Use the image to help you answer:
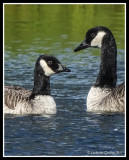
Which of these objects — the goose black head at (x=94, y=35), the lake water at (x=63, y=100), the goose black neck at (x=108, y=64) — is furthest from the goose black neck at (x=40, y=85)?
the goose black neck at (x=108, y=64)

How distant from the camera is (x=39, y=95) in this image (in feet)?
48.7

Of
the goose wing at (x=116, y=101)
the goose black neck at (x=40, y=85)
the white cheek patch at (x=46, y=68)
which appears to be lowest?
the goose wing at (x=116, y=101)

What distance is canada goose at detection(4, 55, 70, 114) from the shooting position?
14.5m

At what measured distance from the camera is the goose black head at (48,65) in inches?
567

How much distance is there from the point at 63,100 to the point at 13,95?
146cm

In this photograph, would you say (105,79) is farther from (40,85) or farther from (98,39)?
(40,85)

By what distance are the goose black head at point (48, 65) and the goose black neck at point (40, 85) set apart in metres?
0.19

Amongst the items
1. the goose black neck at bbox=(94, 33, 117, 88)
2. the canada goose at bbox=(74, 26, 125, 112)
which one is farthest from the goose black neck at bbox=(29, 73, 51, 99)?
the goose black neck at bbox=(94, 33, 117, 88)

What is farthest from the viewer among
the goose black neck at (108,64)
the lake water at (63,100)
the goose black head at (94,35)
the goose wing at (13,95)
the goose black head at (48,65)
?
the goose black neck at (108,64)

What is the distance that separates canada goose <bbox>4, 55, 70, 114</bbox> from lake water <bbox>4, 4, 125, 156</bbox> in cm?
30

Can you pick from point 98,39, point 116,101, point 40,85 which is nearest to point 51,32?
point 98,39

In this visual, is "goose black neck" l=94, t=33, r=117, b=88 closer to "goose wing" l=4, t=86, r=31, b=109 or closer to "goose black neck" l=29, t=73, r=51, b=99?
"goose black neck" l=29, t=73, r=51, b=99

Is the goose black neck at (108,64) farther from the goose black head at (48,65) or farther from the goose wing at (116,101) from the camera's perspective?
the goose black head at (48,65)

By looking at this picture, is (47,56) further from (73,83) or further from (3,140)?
(3,140)
